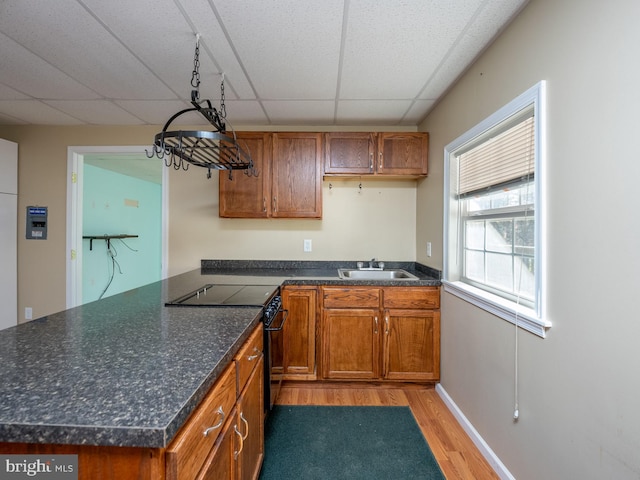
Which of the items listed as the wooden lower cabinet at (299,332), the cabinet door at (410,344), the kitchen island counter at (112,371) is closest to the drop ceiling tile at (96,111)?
the kitchen island counter at (112,371)

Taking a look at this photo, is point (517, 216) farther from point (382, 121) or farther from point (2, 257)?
point (2, 257)

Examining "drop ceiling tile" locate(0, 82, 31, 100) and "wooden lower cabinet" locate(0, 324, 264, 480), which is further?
"drop ceiling tile" locate(0, 82, 31, 100)

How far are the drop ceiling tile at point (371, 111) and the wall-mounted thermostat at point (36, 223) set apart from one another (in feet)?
10.2

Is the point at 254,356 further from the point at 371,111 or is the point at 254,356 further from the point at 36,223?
the point at 36,223

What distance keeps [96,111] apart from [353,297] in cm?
280

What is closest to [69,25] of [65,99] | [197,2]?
[197,2]

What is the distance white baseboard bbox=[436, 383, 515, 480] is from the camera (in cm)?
149

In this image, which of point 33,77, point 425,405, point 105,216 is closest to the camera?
point 33,77

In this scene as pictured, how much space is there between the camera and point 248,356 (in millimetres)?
1210

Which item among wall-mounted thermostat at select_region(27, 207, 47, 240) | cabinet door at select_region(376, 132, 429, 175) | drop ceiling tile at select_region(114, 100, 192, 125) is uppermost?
drop ceiling tile at select_region(114, 100, 192, 125)

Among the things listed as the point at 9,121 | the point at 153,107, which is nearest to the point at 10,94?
the point at 9,121

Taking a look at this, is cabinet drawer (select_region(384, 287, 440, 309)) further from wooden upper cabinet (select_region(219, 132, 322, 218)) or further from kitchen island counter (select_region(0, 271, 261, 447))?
kitchen island counter (select_region(0, 271, 261, 447))

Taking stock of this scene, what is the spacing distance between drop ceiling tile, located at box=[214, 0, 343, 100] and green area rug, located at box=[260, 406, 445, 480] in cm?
237

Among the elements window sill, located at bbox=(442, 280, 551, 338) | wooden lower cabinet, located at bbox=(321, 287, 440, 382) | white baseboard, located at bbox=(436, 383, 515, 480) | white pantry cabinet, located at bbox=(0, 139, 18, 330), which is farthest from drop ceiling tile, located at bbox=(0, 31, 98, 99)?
white baseboard, located at bbox=(436, 383, 515, 480)
